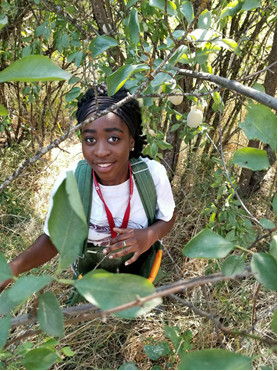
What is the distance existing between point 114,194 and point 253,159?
0.76 m

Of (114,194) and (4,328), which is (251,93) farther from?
(114,194)

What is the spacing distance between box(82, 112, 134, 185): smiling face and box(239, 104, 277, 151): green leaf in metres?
0.61

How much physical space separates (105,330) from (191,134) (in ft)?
2.74

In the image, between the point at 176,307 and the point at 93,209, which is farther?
the point at 176,307

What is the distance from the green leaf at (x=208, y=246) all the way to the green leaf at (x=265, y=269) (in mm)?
39

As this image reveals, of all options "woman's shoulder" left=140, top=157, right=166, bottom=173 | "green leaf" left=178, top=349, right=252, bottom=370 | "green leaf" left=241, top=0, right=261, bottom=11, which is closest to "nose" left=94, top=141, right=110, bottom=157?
"woman's shoulder" left=140, top=157, right=166, bottom=173

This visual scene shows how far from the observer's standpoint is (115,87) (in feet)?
2.13

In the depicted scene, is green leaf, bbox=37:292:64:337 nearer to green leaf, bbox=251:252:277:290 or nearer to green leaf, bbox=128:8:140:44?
green leaf, bbox=251:252:277:290

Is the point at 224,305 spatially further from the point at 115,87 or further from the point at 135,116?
the point at 115,87

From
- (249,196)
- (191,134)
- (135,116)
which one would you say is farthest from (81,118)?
(249,196)

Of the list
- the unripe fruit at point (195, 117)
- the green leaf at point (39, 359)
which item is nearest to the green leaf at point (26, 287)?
the green leaf at point (39, 359)

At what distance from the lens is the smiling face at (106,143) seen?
0.99m

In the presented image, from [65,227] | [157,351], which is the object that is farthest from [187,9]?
[157,351]

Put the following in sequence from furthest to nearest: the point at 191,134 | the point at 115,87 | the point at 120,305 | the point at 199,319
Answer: the point at 199,319 → the point at 191,134 → the point at 115,87 → the point at 120,305
